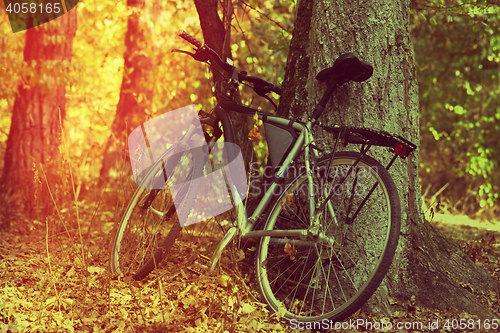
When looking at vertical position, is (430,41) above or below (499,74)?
above

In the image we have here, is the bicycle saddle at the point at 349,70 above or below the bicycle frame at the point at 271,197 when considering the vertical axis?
above

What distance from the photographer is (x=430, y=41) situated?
795 cm

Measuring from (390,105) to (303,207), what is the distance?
866mm

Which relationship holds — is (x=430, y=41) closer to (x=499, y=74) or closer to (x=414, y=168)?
(x=499, y=74)

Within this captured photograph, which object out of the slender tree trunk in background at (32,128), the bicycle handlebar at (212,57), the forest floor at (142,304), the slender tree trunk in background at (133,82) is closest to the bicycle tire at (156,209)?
the forest floor at (142,304)

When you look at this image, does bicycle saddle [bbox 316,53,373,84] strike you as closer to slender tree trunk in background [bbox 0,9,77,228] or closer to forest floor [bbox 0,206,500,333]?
forest floor [bbox 0,206,500,333]

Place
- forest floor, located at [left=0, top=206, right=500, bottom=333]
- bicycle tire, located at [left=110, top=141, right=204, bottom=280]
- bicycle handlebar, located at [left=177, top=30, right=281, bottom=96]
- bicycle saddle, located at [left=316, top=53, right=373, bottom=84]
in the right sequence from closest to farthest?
1. forest floor, located at [left=0, top=206, right=500, bottom=333]
2. bicycle saddle, located at [left=316, top=53, right=373, bottom=84]
3. bicycle handlebar, located at [left=177, top=30, right=281, bottom=96]
4. bicycle tire, located at [left=110, top=141, right=204, bottom=280]

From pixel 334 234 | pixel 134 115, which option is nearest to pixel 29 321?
pixel 334 234

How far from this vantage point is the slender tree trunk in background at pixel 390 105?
9.02ft

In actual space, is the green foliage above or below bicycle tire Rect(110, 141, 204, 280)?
above

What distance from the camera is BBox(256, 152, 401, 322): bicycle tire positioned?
8.12 feet

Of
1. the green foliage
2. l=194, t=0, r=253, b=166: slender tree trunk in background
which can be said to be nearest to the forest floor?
l=194, t=0, r=253, b=166: slender tree trunk in background

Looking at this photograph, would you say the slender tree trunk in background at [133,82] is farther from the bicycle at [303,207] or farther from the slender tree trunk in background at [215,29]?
the bicycle at [303,207]

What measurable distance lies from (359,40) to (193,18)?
7.28 m
